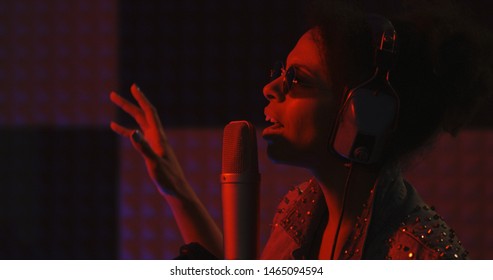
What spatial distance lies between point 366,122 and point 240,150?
22 cm

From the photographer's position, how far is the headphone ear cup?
1065 millimetres

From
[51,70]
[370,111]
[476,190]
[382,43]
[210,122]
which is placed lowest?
[476,190]

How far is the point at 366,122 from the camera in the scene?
3.50 ft

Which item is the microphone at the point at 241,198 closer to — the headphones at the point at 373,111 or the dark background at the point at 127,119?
the headphones at the point at 373,111

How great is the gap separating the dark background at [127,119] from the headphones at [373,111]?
125 cm

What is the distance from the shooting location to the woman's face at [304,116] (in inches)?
44.7

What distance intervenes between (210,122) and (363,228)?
1.37m

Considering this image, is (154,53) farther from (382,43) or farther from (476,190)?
(382,43)

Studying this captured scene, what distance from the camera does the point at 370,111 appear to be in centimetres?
107

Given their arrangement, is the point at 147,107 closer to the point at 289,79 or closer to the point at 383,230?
the point at 289,79

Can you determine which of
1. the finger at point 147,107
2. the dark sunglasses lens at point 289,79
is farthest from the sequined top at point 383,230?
the finger at point 147,107

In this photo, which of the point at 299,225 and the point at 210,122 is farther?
the point at 210,122

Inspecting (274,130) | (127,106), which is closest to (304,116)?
(274,130)

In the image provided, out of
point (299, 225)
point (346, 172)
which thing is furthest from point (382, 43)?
point (299, 225)
